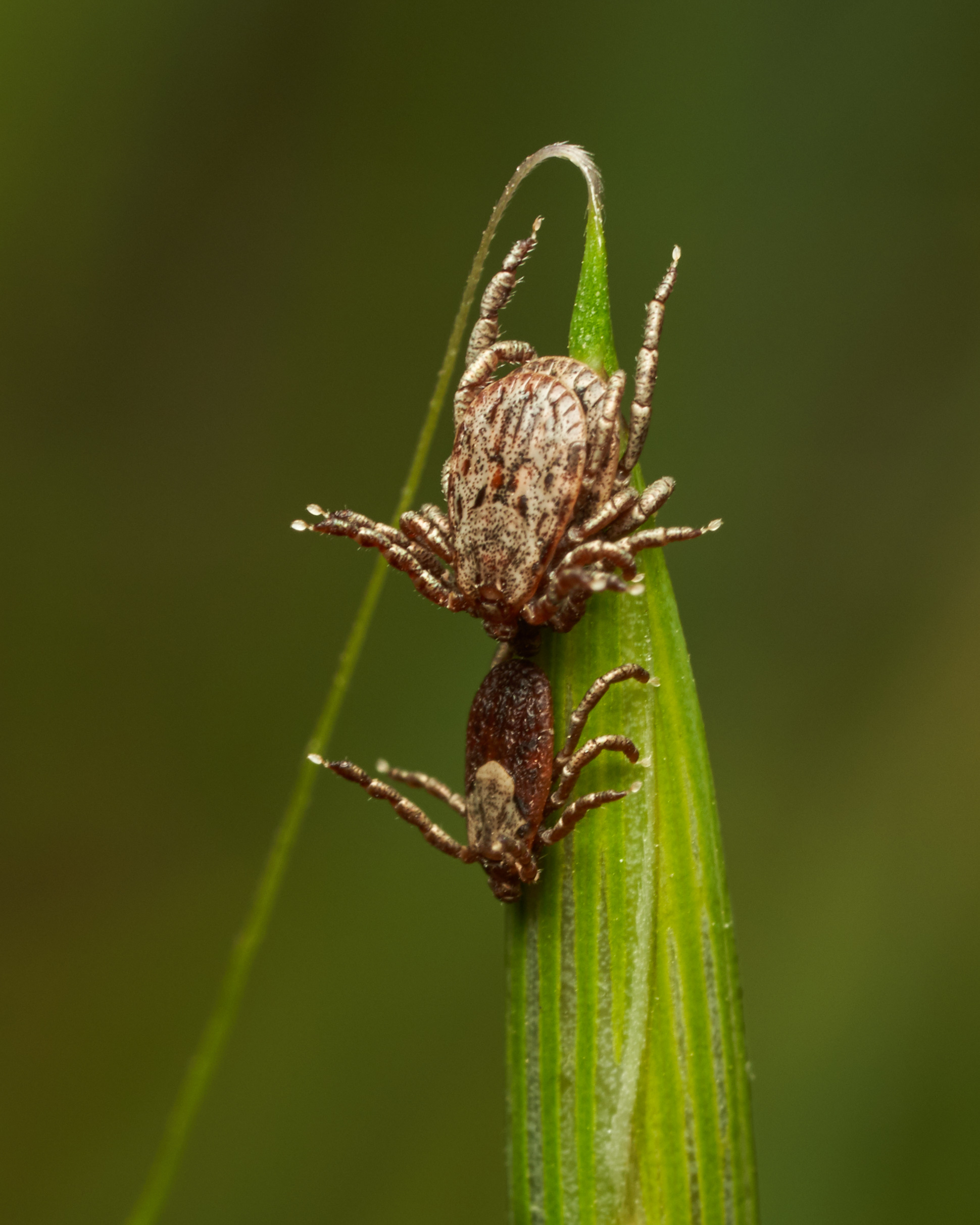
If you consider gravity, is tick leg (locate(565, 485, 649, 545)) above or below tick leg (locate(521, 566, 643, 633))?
above

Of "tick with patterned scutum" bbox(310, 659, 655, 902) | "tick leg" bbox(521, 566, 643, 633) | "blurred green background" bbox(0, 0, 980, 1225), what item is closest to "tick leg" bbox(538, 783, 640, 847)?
"tick with patterned scutum" bbox(310, 659, 655, 902)

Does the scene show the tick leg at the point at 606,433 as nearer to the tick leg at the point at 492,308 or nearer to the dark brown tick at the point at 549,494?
the dark brown tick at the point at 549,494

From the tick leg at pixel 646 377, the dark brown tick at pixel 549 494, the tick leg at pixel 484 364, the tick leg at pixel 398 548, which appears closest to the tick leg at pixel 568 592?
the dark brown tick at pixel 549 494

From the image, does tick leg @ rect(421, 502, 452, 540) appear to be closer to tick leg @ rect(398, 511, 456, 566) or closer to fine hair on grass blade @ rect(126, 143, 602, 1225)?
tick leg @ rect(398, 511, 456, 566)

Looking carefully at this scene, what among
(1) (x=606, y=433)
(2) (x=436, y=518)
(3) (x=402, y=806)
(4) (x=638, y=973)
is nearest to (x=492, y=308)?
(2) (x=436, y=518)

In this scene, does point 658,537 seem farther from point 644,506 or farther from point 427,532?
point 427,532

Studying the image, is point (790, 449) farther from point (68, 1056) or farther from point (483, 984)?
point (68, 1056)

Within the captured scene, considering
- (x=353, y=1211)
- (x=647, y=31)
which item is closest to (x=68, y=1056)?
(x=353, y=1211)

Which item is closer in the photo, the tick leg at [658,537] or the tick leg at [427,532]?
the tick leg at [658,537]
